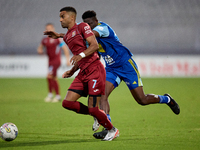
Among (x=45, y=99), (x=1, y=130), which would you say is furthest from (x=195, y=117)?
(x=45, y=99)

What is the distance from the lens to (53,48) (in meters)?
11.7

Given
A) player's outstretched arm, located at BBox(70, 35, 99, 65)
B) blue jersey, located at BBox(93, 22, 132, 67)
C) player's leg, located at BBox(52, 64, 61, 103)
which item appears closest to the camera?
player's outstretched arm, located at BBox(70, 35, 99, 65)

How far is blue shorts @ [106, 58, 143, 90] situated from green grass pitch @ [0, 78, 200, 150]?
95 cm

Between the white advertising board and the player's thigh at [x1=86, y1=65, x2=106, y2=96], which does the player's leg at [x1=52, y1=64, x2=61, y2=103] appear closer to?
the player's thigh at [x1=86, y1=65, x2=106, y2=96]

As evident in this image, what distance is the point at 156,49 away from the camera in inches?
901

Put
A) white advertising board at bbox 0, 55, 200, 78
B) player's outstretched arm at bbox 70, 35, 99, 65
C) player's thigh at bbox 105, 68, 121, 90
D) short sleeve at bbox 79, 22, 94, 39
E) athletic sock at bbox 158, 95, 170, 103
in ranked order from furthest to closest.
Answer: white advertising board at bbox 0, 55, 200, 78 < athletic sock at bbox 158, 95, 170, 103 < player's thigh at bbox 105, 68, 121, 90 < short sleeve at bbox 79, 22, 94, 39 < player's outstretched arm at bbox 70, 35, 99, 65

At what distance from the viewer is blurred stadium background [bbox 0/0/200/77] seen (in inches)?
897

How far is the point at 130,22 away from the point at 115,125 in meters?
18.2

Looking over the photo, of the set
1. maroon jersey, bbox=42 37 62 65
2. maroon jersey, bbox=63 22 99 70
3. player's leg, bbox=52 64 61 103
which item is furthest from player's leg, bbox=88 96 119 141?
maroon jersey, bbox=42 37 62 65

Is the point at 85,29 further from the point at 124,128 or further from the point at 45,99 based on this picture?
the point at 45,99

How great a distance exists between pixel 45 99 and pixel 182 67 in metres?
11.0

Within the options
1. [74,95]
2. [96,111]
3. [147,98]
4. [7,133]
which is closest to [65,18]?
[74,95]

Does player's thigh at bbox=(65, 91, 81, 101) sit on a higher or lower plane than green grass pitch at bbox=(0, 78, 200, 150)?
higher

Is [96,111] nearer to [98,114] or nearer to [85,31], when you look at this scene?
[98,114]
